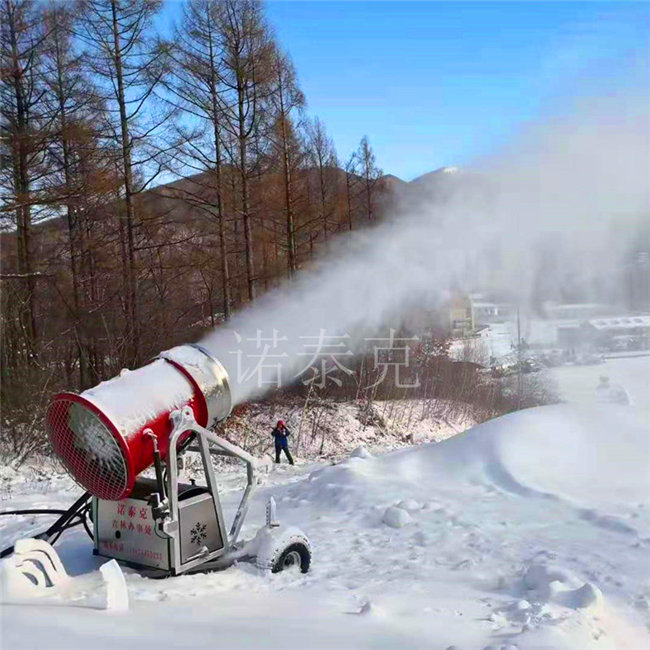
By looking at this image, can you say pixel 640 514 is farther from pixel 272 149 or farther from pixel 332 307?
pixel 272 149

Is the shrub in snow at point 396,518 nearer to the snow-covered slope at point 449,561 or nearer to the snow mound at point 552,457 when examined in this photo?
the snow-covered slope at point 449,561

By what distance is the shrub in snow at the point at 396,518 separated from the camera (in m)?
7.30

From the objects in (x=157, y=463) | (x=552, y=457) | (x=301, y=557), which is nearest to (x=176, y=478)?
(x=157, y=463)

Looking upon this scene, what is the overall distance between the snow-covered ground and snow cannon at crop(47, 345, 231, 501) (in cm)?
86

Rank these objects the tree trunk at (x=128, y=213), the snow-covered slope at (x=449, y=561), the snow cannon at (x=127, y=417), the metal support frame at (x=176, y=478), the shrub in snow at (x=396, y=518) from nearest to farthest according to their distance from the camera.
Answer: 1. the snow-covered slope at (x=449, y=561)
2. the snow cannon at (x=127, y=417)
3. the metal support frame at (x=176, y=478)
4. the shrub in snow at (x=396, y=518)
5. the tree trunk at (x=128, y=213)

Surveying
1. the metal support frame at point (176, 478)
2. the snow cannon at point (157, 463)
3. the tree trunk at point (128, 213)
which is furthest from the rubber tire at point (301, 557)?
the tree trunk at point (128, 213)

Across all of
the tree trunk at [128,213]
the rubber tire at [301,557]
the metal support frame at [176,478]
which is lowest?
the rubber tire at [301,557]

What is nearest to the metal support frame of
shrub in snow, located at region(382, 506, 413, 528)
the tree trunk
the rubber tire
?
the rubber tire

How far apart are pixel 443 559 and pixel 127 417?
3401 millimetres

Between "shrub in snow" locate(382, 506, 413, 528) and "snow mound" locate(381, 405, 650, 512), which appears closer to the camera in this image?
"shrub in snow" locate(382, 506, 413, 528)

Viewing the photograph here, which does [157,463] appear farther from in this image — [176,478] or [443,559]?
[443,559]

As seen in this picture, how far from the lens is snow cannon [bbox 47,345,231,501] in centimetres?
477

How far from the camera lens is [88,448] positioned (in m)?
4.99

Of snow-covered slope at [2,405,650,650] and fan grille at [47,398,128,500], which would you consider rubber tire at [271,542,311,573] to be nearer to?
snow-covered slope at [2,405,650,650]
